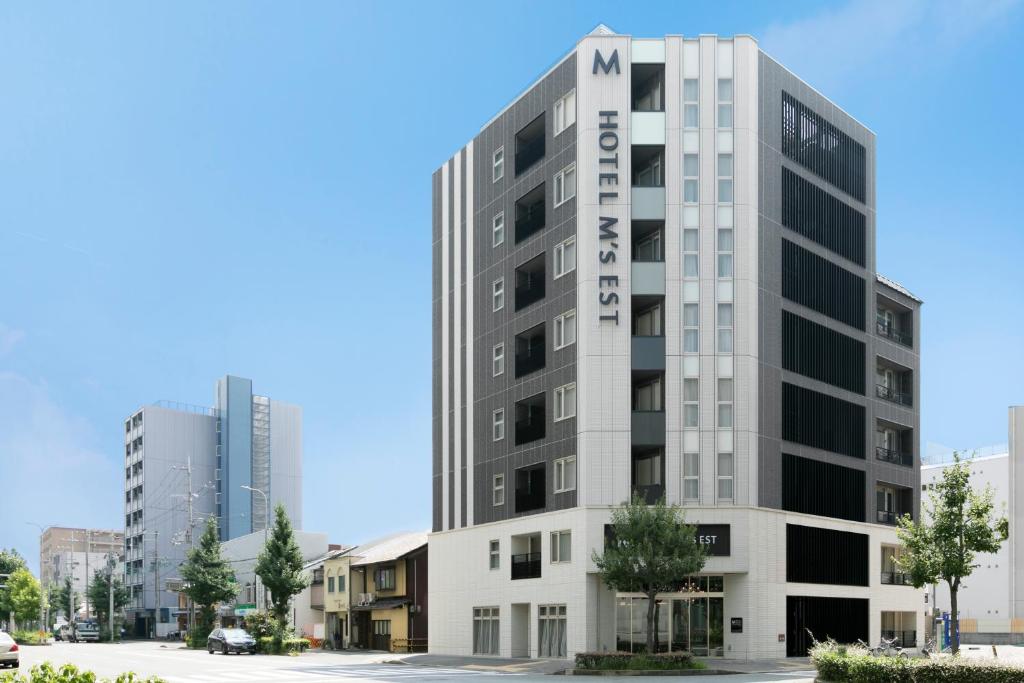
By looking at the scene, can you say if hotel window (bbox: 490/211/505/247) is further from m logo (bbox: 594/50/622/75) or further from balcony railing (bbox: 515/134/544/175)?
m logo (bbox: 594/50/622/75)

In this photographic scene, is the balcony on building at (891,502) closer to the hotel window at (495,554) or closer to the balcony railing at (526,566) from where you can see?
the balcony railing at (526,566)

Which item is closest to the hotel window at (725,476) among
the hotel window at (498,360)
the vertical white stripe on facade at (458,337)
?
the hotel window at (498,360)

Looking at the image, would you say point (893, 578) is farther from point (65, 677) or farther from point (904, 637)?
point (65, 677)

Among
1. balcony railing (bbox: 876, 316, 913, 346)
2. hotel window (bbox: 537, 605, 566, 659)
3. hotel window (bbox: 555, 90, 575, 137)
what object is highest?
hotel window (bbox: 555, 90, 575, 137)

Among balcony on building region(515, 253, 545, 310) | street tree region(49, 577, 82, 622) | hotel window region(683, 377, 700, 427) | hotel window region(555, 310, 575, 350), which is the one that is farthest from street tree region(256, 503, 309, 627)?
street tree region(49, 577, 82, 622)

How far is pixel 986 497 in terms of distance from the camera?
43.6 meters

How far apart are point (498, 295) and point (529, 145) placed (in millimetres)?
7847

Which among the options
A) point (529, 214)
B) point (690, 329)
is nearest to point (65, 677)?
point (690, 329)

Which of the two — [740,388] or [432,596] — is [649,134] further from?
[432,596]

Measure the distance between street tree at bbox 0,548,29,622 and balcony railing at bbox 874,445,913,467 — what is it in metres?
103

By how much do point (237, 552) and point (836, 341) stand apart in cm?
7309

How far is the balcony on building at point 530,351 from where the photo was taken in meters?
55.5

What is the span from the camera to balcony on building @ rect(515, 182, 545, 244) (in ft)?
186

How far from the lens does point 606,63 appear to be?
52.8 metres
